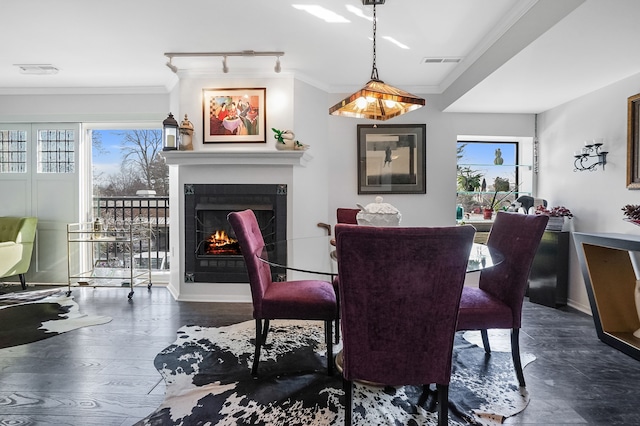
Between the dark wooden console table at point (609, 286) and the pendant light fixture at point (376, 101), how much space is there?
1768mm

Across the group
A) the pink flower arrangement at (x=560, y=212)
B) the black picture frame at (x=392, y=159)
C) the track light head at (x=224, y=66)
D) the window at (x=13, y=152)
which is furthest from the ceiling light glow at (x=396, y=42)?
the window at (x=13, y=152)

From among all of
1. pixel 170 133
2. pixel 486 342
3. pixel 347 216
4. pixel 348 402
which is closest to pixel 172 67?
pixel 170 133

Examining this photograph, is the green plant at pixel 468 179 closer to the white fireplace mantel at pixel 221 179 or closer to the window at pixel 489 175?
the window at pixel 489 175

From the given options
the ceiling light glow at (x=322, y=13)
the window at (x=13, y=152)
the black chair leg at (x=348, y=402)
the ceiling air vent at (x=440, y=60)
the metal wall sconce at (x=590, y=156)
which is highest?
the ceiling light glow at (x=322, y=13)

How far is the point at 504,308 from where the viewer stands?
188 cm

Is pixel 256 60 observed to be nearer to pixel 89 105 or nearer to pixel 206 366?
pixel 89 105

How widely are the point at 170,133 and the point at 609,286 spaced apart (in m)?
4.13

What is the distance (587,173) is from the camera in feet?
10.7

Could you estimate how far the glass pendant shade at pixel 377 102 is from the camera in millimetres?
2102

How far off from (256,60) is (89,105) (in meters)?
2.43

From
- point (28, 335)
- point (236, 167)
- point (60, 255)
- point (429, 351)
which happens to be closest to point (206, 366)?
point (429, 351)

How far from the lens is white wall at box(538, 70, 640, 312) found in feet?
9.54

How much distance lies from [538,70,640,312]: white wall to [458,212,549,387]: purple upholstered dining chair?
1595 millimetres

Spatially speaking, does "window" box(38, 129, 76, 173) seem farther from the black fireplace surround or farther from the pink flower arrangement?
the pink flower arrangement
